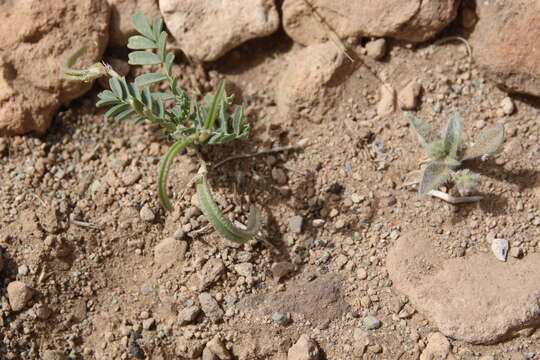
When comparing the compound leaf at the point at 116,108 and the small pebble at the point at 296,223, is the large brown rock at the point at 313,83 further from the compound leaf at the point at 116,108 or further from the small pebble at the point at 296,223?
the compound leaf at the point at 116,108

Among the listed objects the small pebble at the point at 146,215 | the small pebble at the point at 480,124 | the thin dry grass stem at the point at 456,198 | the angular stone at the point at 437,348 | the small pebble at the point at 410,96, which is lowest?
the angular stone at the point at 437,348

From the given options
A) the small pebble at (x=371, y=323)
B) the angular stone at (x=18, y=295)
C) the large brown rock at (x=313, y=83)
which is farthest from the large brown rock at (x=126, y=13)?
the small pebble at (x=371, y=323)

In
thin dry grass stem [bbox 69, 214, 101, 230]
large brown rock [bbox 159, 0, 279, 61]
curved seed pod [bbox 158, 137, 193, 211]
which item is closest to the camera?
curved seed pod [bbox 158, 137, 193, 211]

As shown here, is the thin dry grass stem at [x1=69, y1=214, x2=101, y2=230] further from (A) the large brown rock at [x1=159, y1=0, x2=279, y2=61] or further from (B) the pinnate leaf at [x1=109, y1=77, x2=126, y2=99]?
(A) the large brown rock at [x1=159, y1=0, x2=279, y2=61]

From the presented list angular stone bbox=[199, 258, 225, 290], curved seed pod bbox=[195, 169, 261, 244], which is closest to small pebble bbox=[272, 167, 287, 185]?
curved seed pod bbox=[195, 169, 261, 244]

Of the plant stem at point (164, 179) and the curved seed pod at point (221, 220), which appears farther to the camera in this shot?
the curved seed pod at point (221, 220)

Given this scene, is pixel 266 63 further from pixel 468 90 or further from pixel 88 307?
pixel 88 307

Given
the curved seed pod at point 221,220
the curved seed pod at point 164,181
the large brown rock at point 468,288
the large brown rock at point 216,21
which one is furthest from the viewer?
the large brown rock at point 216,21

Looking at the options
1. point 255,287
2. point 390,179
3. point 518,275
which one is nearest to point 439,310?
point 518,275
